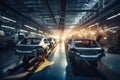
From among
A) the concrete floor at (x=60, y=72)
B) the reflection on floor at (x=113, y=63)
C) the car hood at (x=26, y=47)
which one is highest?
the car hood at (x=26, y=47)

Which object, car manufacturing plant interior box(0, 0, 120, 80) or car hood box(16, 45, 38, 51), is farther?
car hood box(16, 45, 38, 51)

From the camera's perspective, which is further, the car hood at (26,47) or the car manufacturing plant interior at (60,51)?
the car hood at (26,47)

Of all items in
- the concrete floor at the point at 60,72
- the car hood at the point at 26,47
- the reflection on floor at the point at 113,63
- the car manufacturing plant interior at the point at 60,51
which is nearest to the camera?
the concrete floor at the point at 60,72

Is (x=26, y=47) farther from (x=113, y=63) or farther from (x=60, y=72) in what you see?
(x=113, y=63)

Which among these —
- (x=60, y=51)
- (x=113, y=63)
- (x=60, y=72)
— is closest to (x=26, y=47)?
(x=60, y=72)

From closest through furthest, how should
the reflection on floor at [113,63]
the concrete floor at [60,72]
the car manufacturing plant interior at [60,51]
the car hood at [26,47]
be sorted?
the concrete floor at [60,72] < the car manufacturing plant interior at [60,51] < the reflection on floor at [113,63] < the car hood at [26,47]

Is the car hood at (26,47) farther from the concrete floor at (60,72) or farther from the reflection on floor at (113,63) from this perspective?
the reflection on floor at (113,63)

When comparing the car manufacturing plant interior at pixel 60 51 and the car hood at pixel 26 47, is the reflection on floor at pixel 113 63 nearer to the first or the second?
the car manufacturing plant interior at pixel 60 51

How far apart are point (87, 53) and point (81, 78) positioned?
1782mm

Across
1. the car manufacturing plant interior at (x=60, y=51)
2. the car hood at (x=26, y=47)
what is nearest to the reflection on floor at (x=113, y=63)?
the car manufacturing plant interior at (x=60, y=51)

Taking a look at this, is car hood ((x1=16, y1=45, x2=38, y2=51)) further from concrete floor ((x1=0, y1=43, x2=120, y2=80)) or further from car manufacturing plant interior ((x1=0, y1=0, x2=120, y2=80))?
concrete floor ((x1=0, y1=43, x2=120, y2=80))

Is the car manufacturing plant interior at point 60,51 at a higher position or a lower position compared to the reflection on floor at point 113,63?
higher

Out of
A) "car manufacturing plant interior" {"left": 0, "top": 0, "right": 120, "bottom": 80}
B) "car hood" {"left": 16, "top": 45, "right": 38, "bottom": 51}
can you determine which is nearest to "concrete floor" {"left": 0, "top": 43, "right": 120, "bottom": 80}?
"car manufacturing plant interior" {"left": 0, "top": 0, "right": 120, "bottom": 80}

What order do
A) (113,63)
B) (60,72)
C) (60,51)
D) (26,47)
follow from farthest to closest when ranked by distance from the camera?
1. (60,51)
2. (113,63)
3. (26,47)
4. (60,72)
